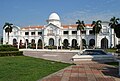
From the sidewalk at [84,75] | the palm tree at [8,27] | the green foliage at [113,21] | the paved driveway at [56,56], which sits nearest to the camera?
the sidewalk at [84,75]

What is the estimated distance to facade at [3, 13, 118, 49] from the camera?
80.8 m

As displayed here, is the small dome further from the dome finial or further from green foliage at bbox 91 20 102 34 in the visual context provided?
green foliage at bbox 91 20 102 34

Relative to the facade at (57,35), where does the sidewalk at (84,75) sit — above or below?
below

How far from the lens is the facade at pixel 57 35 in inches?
3182

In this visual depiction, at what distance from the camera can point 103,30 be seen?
3209 inches

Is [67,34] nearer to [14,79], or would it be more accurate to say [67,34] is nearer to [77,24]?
[77,24]

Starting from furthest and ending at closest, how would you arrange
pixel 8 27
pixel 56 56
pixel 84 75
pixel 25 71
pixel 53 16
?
pixel 53 16 < pixel 8 27 < pixel 56 56 < pixel 25 71 < pixel 84 75

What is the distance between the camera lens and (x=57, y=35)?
8481 cm

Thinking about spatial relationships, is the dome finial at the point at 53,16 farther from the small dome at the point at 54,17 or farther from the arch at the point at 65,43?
the arch at the point at 65,43

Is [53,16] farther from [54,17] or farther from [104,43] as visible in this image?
[104,43]

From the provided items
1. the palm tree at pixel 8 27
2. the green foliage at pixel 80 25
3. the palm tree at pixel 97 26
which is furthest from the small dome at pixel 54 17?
the palm tree at pixel 97 26

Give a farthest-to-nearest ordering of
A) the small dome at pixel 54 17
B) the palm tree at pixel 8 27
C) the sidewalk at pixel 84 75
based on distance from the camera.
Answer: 1. the small dome at pixel 54 17
2. the palm tree at pixel 8 27
3. the sidewalk at pixel 84 75

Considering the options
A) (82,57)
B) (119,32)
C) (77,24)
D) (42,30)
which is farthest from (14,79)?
(42,30)

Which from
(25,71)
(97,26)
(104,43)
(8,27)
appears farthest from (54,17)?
(25,71)
